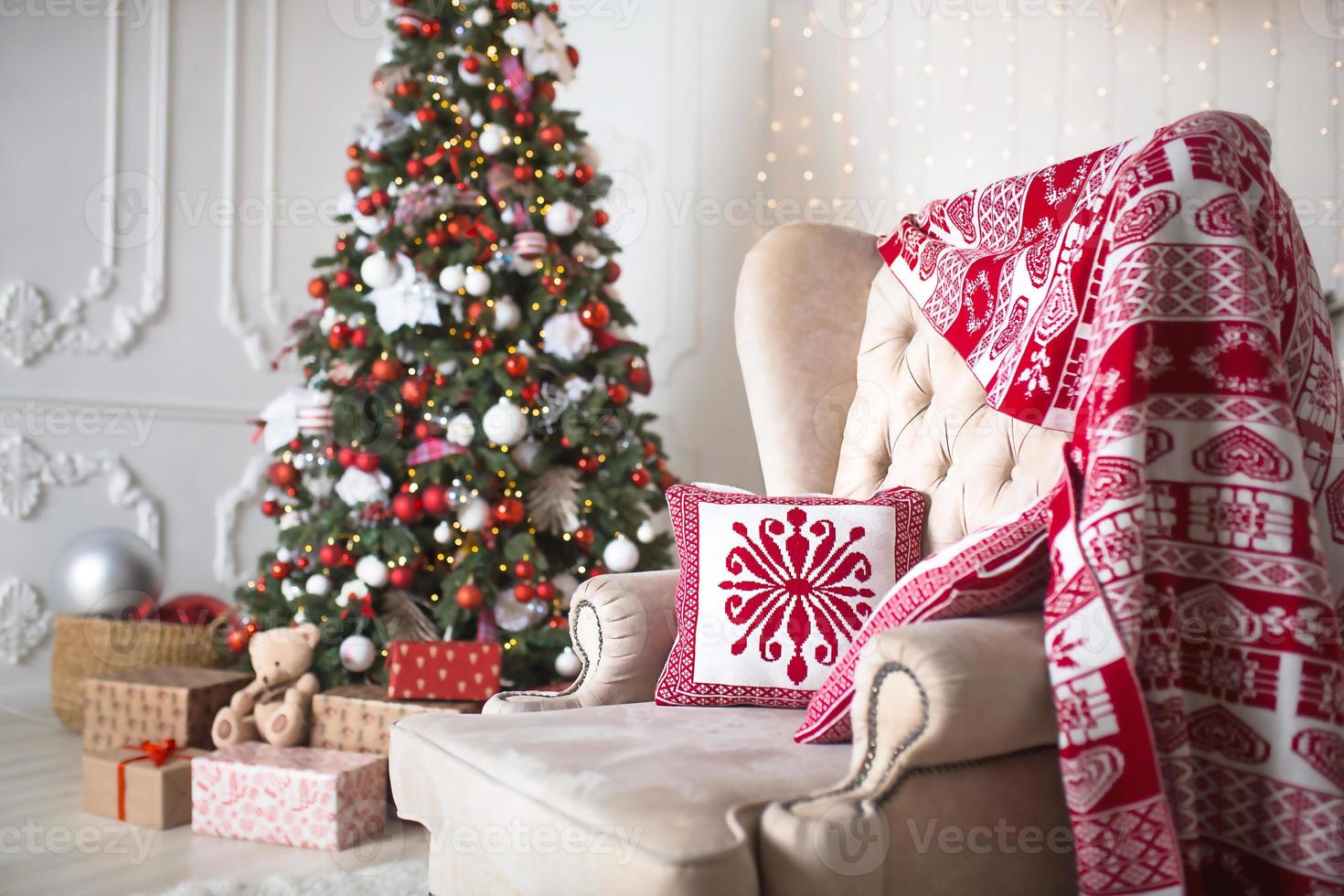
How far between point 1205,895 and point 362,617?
2.03 metres

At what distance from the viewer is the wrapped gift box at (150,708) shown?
2477 millimetres

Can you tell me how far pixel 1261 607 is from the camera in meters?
1.12

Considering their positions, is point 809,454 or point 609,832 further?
point 809,454

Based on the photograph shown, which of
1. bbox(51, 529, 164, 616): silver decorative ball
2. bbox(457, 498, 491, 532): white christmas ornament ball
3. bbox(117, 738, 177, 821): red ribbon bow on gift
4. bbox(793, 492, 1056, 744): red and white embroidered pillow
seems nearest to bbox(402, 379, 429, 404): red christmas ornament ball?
bbox(457, 498, 491, 532): white christmas ornament ball

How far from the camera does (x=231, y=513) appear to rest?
12.1 ft

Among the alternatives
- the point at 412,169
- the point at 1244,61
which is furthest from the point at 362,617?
the point at 1244,61

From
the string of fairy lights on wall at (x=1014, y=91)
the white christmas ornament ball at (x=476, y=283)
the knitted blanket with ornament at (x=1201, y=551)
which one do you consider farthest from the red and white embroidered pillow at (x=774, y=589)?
the string of fairy lights on wall at (x=1014, y=91)

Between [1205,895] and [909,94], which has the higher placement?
[909,94]

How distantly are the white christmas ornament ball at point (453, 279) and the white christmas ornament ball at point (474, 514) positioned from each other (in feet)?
1.79

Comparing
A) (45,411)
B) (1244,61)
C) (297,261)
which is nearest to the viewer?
(1244,61)

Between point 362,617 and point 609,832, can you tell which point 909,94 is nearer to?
point 362,617

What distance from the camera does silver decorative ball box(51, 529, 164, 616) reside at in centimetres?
300

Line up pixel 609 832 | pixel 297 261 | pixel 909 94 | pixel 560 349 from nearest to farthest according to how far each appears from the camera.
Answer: pixel 609 832, pixel 560 349, pixel 909 94, pixel 297 261

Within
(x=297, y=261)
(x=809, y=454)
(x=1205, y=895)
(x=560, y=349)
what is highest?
(x=297, y=261)
